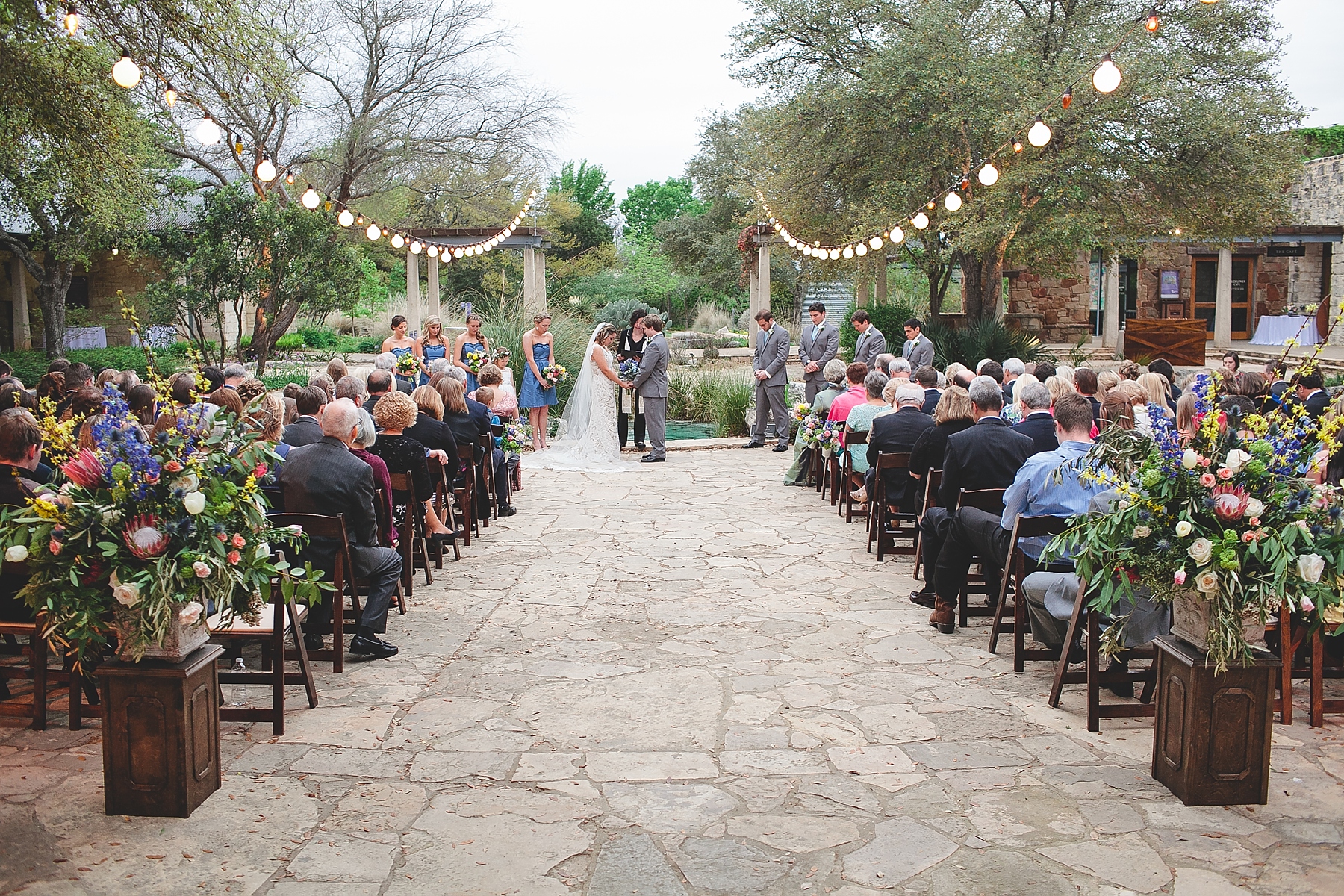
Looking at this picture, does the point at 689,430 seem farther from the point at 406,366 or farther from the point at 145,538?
the point at 145,538

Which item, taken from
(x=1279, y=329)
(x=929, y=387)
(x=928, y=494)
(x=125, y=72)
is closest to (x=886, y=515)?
(x=928, y=494)

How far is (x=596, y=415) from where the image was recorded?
12.5m

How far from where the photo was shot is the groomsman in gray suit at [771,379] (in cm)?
1308

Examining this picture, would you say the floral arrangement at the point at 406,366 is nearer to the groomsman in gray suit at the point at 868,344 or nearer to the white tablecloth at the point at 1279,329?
the groomsman in gray suit at the point at 868,344

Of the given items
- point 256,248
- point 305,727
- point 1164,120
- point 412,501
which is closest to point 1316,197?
point 1164,120

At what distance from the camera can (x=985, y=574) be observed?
6.09 meters

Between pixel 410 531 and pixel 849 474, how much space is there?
410 cm

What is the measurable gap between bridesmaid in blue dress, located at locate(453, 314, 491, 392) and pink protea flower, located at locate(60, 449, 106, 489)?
813 cm

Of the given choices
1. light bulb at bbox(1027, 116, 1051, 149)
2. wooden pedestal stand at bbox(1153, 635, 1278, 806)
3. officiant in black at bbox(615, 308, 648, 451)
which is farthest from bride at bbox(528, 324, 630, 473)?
wooden pedestal stand at bbox(1153, 635, 1278, 806)

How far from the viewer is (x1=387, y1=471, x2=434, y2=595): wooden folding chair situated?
21.1 feet

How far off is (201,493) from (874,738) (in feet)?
9.16

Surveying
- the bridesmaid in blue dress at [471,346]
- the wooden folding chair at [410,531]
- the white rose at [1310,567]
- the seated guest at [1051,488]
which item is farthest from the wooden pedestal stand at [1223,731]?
the bridesmaid in blue dress at [471,346]

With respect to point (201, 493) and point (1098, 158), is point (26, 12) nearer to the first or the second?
point (201, 493)

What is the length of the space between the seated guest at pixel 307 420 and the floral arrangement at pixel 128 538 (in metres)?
2.49
